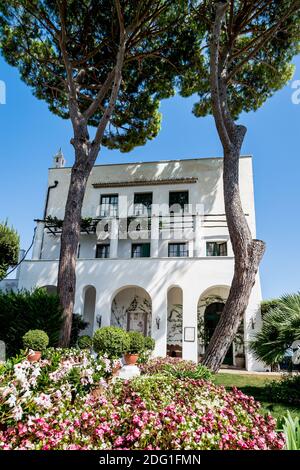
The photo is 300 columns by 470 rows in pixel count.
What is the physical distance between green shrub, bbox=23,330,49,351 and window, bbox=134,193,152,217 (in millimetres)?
11347

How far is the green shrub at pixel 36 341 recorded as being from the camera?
7.51 m

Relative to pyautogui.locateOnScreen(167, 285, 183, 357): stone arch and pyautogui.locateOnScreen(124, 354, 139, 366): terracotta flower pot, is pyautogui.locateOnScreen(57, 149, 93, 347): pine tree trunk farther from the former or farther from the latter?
pyautogui.locateOnScreen(167, 285, 183, 357): stone arch

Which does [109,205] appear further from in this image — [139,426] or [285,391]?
[139,426]

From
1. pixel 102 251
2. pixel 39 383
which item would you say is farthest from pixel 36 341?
pixel 102 251

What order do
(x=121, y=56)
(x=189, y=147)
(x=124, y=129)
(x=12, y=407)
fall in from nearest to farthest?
(x=12, y=407)
(x=121, y=56)
(x=124, y=129)
(x=189, y=147)

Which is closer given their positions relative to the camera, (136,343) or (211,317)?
(136,343)

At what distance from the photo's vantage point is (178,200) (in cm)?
1814

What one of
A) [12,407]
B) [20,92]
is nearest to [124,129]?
[20,92]

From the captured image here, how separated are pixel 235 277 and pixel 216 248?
8968 mm

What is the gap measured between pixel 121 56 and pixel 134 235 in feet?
29.6

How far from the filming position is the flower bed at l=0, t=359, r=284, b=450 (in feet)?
8.37
